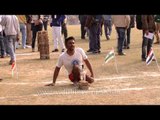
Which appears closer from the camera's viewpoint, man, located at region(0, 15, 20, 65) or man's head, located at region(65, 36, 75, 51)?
man's head, located at region(65, 36, 75, 51)

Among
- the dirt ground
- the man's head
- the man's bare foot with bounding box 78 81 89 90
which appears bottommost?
the dirt ground

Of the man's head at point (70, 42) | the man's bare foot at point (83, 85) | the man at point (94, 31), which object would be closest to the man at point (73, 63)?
the man's head at point (70, 42)

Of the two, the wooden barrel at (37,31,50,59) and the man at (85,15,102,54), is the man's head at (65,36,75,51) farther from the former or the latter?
the man at (85,15,102,54)

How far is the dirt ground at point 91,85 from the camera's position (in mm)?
5895

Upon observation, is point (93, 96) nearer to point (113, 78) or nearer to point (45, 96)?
point (45, 96)

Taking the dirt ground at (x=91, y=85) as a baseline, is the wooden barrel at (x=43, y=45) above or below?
above

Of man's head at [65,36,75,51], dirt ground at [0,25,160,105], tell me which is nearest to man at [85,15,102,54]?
dirt ground at [0,25,160,105]

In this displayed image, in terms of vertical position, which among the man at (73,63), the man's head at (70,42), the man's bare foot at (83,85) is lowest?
the man's bare foot at (83,85)

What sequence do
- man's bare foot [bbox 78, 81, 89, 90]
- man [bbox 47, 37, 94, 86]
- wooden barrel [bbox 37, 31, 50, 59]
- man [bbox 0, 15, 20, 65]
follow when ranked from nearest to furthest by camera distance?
man's bare foot [bbox 78, 81, 89, 90] < man [bbox 47, 37, 94, 86] < man [bbox 0, 15, 20, 65] < wooden barrel [bbox 37, 31, 50, 59]

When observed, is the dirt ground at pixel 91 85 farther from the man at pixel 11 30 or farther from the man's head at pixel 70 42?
Result: the man's head at pixel 70 42

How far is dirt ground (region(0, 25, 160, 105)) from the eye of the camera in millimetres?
5895

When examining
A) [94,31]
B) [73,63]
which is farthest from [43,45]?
[73,63]

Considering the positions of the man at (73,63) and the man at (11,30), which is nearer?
the man at (73,63)

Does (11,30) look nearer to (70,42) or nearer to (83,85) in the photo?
(70,42)
